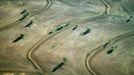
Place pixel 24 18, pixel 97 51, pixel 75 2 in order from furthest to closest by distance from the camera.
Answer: pixel 75 2, pixel 24 18, pixel 97 51

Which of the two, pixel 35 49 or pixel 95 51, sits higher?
pixel 35 49

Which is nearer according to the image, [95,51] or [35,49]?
[35,49]

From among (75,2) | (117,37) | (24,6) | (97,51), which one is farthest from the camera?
(75,2)

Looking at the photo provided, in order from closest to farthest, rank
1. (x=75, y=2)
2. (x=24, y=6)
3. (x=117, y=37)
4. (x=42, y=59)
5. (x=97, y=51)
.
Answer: (x=42, y=59) < (x=97, y=51) < (x=117, y=37) < (x=24, y=6) < (x=75, y=2)

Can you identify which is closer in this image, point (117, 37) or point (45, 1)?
point (117, 37)

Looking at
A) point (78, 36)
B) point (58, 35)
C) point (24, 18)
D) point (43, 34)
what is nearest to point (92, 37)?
point (78, 36)

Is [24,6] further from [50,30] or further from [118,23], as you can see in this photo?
[118,23]

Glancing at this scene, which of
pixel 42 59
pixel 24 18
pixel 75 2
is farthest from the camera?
pixel 75 2

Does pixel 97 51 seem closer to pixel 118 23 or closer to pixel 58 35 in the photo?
pixel 58 35

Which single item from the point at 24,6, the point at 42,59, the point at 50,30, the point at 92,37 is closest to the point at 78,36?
the point at 92,37
